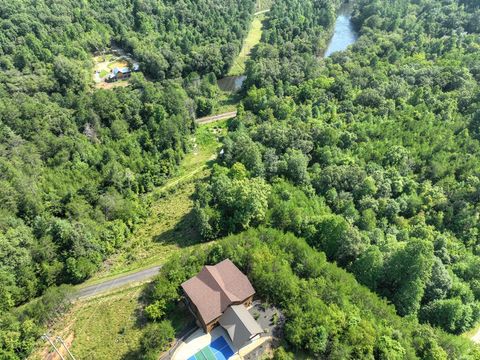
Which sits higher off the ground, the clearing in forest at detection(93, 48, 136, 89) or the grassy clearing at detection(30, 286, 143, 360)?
the clearing in forest at detection(93, 48, 136, 89)

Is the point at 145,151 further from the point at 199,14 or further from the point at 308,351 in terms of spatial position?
the point at 199,14

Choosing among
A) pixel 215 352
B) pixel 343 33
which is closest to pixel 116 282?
pixel 215 352

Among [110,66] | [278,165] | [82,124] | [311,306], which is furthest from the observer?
[110,66]

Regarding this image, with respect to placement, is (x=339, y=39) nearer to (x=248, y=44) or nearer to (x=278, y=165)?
(x=248, y=44)

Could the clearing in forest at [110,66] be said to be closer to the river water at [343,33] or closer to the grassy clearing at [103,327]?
the river water at [343,33]

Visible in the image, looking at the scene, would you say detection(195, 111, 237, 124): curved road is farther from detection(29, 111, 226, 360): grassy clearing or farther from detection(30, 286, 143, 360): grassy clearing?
detection(30, 286, 143, 360): grassy clearing

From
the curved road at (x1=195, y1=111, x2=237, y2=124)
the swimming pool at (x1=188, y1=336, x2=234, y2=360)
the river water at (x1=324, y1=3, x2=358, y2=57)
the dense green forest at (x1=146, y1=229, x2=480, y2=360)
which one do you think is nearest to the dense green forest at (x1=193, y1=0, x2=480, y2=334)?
the dense green forest at (x1=146, y1=229, x2=480, y2=360)
